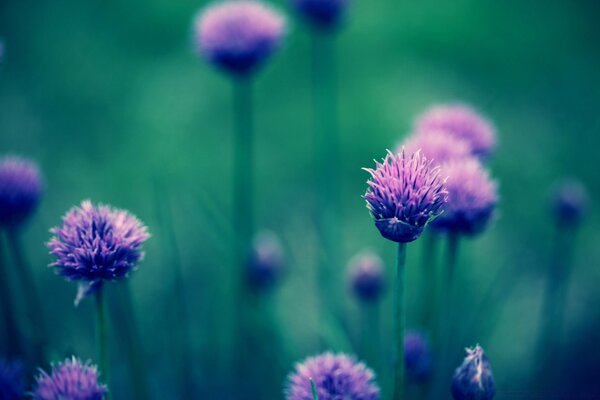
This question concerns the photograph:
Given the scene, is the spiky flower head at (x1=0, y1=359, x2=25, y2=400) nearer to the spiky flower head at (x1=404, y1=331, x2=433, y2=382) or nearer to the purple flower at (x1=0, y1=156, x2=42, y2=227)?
the purple flower at (x1=0, y1=156, x2=42, y2=227)

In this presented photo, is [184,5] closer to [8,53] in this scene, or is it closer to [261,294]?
[8,53]

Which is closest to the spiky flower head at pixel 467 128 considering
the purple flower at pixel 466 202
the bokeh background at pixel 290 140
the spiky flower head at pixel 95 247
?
the purple flower at pixel 466 202

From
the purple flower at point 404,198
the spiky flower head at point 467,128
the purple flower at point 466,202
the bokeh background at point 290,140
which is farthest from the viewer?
the bokeh background at point 290,140

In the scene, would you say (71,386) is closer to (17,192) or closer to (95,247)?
(95,247)

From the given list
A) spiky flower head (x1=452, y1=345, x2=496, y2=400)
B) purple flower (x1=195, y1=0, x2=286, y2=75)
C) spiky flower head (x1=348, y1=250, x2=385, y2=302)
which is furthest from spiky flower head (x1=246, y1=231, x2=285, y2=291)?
spiky flower head (x1=452, y1=345, x2=496, y2=400)

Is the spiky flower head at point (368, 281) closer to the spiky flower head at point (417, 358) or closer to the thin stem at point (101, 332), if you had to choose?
the spiky flower head at point (417, 358)

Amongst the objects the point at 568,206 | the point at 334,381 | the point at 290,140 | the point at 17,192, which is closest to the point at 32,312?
the point at 17,192
